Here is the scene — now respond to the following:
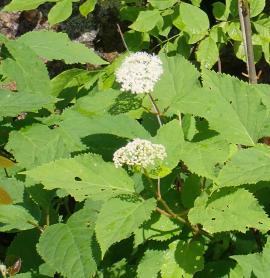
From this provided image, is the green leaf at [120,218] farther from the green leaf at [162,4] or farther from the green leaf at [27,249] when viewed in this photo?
the green leaf at [162,4]

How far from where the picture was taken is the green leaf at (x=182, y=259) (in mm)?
1797

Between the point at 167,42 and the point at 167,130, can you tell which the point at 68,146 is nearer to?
the point at 167,130

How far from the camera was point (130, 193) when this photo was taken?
1712mm

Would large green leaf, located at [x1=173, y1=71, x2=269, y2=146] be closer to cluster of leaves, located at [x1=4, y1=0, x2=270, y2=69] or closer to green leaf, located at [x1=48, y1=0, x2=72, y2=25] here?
cluster of leaves, located at [x1=4, y1=0, x2=270, y2=69]

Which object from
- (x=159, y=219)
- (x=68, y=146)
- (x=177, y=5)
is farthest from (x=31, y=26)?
(x=159, y=219)

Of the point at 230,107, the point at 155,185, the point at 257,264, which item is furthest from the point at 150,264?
the point at 230,107

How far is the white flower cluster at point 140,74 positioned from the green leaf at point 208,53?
92cm

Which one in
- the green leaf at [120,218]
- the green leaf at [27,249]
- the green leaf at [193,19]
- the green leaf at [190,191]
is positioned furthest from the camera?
the green leaf at [193,19]

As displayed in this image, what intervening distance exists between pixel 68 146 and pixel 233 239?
73 centimetres

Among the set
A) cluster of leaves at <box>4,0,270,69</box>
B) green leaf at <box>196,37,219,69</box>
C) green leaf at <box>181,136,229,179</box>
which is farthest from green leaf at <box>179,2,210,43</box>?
green leaf at <box>181,136,229,179</box>

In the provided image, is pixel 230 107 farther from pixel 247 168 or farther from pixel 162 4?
pixel 162 4

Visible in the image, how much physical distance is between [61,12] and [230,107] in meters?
1.32

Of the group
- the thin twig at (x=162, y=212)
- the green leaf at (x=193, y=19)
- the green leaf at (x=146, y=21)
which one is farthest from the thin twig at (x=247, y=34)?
the thin twig at (x=162, y=212)

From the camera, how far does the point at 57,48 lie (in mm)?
2547
